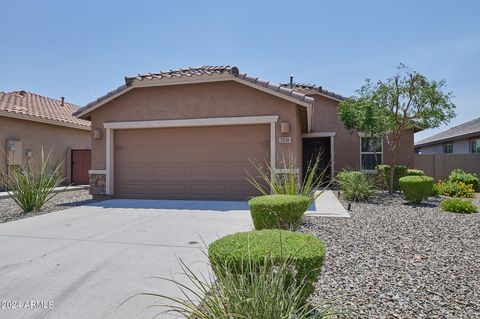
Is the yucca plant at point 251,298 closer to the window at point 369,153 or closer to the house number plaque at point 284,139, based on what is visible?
the house number plaque at point 284,139

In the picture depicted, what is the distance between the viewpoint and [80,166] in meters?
16.1

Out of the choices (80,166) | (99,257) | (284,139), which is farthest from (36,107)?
(99,257)

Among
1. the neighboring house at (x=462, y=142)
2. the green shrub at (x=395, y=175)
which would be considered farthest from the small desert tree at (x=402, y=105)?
the neighboring house at (x=462, y=142)

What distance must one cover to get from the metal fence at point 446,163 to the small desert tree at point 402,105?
576 centimetres

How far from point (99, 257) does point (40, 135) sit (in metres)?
13.2

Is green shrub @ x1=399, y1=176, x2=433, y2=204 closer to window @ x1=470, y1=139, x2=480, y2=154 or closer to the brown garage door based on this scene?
the brown garage door

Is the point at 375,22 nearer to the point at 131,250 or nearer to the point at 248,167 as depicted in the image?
the point at 248,167

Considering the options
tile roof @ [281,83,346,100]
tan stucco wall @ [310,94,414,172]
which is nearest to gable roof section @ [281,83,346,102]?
tile roof @ [281,83,346,100]

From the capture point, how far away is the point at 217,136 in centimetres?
1022

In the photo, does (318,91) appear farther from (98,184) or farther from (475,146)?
(475,146)

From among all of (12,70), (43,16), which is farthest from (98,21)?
(12,70)

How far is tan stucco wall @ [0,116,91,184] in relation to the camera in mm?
13172

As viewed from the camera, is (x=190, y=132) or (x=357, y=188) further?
(x=190, y=132)

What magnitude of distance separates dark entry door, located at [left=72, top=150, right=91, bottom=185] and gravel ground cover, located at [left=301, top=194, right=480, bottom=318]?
44.9ft
